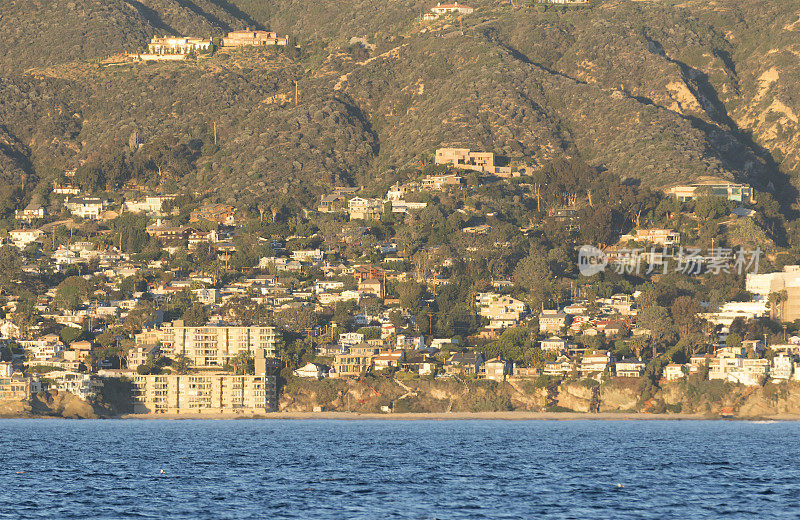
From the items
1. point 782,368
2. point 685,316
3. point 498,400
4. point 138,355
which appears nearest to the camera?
point 782,368

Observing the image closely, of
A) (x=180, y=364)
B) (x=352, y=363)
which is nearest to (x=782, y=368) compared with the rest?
(x=352, y=363)

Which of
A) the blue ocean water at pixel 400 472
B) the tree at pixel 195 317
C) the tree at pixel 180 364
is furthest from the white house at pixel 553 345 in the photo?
the tree at pixel 180 364

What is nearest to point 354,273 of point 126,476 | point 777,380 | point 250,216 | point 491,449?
point 250,216

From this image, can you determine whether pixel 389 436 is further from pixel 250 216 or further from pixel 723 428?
pixel 250 216

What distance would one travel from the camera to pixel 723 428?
11588 cm

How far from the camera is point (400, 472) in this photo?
260 ft

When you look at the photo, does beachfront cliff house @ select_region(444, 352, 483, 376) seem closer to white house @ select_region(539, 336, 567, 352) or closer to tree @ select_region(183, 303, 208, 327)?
white house @ select_region(539, 336, 567, 352)

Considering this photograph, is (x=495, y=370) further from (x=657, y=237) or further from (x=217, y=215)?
(x=217, y=215)

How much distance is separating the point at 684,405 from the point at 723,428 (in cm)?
1500

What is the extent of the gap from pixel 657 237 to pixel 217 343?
192ft

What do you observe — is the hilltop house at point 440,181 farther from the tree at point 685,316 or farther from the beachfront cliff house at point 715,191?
the tree at point 685,316

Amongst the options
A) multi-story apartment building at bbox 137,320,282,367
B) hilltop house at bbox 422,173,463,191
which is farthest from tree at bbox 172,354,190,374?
hilltop house at bbox 422,173,463,191

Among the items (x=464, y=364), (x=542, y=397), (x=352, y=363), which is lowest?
(x=542, y=397)

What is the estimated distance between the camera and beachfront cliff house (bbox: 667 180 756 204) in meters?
181
